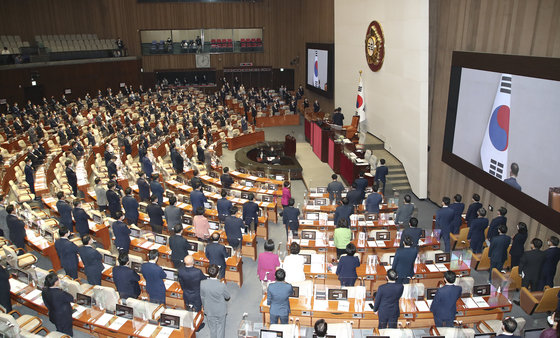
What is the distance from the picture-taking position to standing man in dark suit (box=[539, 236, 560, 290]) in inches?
350

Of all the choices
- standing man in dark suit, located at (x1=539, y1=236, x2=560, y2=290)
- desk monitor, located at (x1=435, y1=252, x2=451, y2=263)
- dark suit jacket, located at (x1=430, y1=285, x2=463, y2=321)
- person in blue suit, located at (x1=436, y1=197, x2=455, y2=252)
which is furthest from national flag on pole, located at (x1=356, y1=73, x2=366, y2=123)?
dark suit jacket, located at (x1=430, y1=285, x2=463, y2=321)

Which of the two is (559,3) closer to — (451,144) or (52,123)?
(451,144)

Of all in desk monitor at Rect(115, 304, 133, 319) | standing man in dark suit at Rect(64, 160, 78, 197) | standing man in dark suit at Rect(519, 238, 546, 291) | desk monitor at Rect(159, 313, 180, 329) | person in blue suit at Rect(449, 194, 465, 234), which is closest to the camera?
desk monitor at Rect(159, 313, 180, 329)

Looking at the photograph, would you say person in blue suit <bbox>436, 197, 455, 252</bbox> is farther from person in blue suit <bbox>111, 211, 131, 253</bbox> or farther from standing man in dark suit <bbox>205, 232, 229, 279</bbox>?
person in blue suit <bbox>111, 211, 131, 253</bbox>

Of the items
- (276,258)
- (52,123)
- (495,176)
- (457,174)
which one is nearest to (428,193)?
(457,174)

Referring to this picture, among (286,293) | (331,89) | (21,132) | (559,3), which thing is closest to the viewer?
(286,293)

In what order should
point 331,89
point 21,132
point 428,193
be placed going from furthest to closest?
point 331,89 → point 21,132 → point 428,193

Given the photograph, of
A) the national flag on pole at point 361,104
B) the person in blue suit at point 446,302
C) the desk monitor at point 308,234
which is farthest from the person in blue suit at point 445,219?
the national flag on pole at point 361,104

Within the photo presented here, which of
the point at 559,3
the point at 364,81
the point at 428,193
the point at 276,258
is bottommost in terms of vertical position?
the point at 428,193

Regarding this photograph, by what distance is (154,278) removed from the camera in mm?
8273

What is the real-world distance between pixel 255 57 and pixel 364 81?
20036mm

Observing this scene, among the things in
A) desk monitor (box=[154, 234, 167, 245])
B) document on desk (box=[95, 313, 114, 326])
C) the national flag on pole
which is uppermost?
the national flag on pole

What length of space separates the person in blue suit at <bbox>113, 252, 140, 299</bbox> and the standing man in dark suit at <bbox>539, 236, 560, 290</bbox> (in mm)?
8307

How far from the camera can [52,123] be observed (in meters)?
23.1
